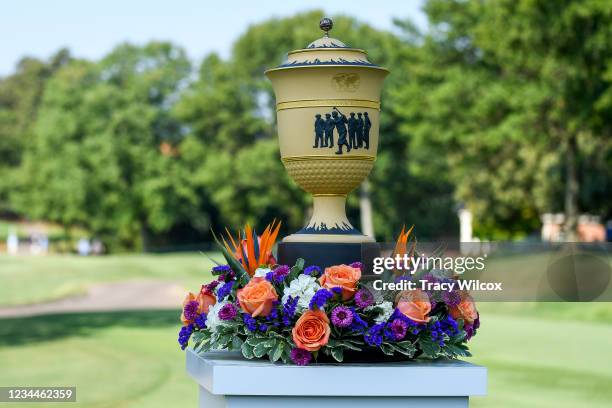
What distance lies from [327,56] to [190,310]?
191 cm

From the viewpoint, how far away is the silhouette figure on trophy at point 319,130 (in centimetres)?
650

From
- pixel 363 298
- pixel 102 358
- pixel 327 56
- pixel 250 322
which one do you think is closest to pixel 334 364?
pixel 363 298

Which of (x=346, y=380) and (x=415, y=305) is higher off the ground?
(x=415, y=305)

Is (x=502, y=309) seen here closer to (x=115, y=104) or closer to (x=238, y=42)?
(x=238, y=42)

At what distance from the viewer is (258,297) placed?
19.2 ft

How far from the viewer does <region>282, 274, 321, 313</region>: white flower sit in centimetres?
585

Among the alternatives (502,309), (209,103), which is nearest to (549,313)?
(502,309)

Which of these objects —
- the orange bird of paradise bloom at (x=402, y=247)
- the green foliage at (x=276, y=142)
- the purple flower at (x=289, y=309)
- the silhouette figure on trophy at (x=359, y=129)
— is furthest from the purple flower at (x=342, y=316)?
the green foliage at (x=276, y=142)

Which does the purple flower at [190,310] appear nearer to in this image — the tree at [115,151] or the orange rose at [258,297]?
the orange rose at [258,297]

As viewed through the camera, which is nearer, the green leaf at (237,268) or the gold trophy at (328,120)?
the green leaf at (237,268)

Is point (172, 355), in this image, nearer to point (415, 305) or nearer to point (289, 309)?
point (289, 309)

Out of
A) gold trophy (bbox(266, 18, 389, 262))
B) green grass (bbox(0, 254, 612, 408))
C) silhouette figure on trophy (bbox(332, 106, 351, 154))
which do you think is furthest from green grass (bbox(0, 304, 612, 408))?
silhouette figure on trophy (bbox(332, 106, 351, 154))

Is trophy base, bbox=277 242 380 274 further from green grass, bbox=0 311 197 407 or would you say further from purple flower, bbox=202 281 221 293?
green grass, bbox=0 311 197 407

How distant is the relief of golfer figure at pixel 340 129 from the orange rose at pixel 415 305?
1.12 m
